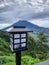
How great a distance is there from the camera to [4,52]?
296 cm

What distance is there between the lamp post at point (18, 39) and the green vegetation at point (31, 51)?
0.21 feet

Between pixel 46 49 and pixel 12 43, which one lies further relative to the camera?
pixel 46 49

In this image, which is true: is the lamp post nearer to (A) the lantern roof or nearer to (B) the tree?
(A) the lantern roof

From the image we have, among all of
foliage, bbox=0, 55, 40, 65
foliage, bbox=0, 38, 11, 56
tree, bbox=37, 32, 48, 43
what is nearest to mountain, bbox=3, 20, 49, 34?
tree, bbox=37, 32, 48, 43

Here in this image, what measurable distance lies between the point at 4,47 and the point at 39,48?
54 cm

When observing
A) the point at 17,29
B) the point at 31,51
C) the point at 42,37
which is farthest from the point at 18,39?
the point at 42,37

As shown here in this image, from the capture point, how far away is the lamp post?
2914 mm

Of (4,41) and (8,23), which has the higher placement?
(8,23)

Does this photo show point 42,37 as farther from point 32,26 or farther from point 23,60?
point 23,60

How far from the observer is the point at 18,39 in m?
2.95

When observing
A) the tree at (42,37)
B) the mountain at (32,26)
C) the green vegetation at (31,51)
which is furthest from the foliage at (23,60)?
the mountain at (32,26)

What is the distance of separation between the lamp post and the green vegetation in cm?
6

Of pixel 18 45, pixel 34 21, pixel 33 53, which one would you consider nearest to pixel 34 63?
pixel 33 53

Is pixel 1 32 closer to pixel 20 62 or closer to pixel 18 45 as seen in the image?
pixel 18 45
